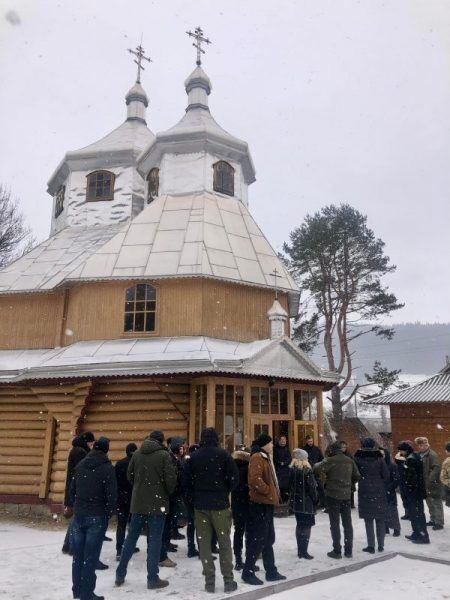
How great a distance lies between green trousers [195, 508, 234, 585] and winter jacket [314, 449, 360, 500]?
221cm

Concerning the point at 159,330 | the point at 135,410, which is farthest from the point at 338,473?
the point at 159,330

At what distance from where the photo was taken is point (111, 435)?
1232 centimetres

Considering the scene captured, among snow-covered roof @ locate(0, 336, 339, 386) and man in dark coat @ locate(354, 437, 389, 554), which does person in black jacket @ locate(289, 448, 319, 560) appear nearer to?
man in dark coat @ locate(354, 437, 389, 554)

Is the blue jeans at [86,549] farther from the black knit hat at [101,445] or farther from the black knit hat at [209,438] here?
the black knit hat at [209,438]

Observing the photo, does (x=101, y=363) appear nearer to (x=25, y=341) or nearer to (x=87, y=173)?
(x=25, y=341)

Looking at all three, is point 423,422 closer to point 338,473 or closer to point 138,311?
point 138,311

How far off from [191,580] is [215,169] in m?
14.1

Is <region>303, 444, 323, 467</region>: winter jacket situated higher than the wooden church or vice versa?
the wooden church

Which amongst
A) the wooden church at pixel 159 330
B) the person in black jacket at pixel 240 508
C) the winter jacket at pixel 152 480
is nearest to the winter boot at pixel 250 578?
the person in black jacket at pixel 240 508

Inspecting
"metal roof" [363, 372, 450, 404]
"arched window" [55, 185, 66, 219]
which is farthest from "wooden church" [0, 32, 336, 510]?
"metal roof" [363, 372, 450, 404]

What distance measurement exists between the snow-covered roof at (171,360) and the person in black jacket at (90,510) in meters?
5.54

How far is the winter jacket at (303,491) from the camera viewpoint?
723cm

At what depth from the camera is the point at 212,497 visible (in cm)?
600

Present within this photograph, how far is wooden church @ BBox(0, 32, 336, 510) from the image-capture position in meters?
12.1
